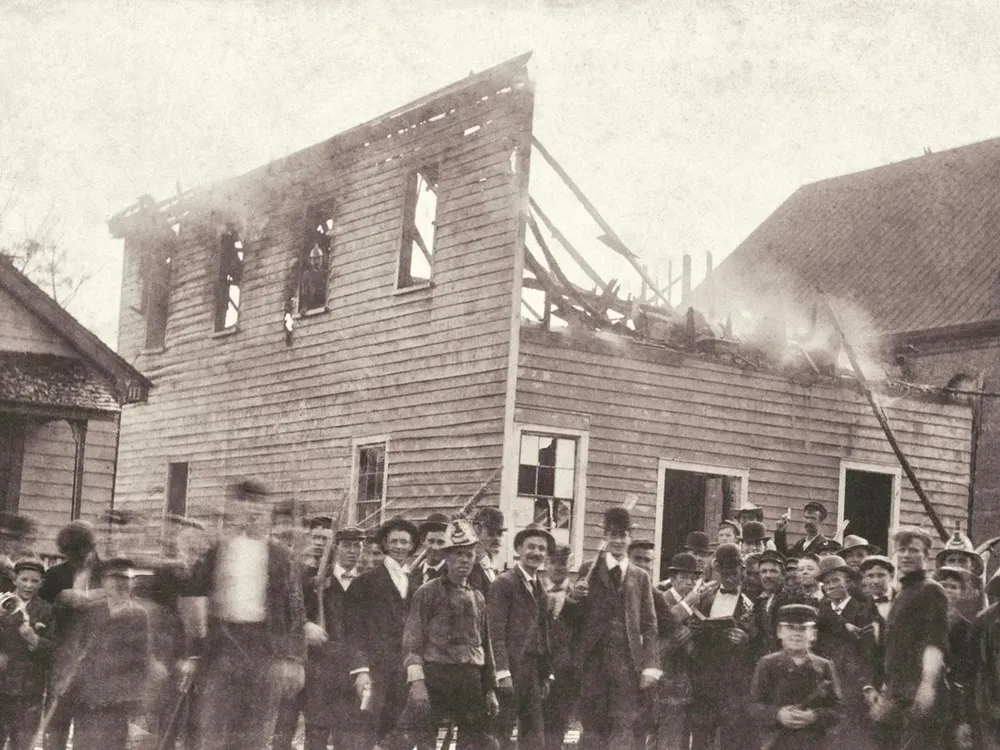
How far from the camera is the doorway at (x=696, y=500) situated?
16.9 metres

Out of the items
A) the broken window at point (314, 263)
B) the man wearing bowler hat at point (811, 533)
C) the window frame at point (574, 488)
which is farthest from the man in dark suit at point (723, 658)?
the broken window at point (314, 263)

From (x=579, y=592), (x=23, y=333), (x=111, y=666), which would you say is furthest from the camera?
(x=23, y=333)

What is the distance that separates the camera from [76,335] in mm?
15414

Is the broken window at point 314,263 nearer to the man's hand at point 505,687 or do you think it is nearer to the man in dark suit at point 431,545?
the man in dark suit at point 431,545

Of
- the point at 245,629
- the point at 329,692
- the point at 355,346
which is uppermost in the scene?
the point at 355,346

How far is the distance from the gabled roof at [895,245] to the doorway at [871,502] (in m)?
3.95

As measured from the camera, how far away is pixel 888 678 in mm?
7758

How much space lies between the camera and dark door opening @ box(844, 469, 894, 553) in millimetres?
18438

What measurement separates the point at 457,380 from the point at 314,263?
4116mm

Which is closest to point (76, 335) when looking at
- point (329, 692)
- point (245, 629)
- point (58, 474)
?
point (58, 474)

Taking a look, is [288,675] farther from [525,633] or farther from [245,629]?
[525,633]

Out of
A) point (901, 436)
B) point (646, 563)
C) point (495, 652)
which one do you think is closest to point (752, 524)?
point (646, 563)

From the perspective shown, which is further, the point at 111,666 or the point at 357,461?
the point at 357,461

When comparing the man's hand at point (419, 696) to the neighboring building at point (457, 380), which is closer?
the man's hand at point (419, 696)
